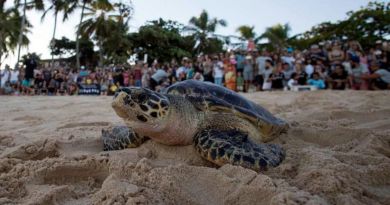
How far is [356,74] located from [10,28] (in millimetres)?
22247

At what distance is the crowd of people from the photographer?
723 cm

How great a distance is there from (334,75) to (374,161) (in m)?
6.10

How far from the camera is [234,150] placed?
1677mm

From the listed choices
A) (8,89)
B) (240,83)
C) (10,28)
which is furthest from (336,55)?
(10,28)

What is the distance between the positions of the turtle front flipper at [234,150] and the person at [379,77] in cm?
592

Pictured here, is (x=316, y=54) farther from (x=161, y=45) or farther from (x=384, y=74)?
(x=161, y=45)

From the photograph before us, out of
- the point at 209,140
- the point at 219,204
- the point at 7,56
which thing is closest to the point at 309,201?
the point at 219,204

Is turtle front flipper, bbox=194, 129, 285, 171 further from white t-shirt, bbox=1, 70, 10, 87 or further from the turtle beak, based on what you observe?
white t-shirt, bbox=1, 70, 10, 87

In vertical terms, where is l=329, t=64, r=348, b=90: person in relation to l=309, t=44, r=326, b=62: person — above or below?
below

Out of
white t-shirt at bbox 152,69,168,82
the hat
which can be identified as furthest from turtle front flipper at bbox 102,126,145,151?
white t-shirt at bbox 152,69,168,82

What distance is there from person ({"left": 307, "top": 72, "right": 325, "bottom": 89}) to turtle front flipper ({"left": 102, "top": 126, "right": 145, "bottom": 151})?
596 cm

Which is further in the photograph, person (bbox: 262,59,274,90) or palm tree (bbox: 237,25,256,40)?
palm tree (bbox: 237,25,256,40)

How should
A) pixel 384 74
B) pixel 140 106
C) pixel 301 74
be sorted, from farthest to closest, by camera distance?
1. pixel 301 74
2. pixel 384 74
3. pixel 140 106

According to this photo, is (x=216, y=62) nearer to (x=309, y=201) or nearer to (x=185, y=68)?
(x=185, y=68)
